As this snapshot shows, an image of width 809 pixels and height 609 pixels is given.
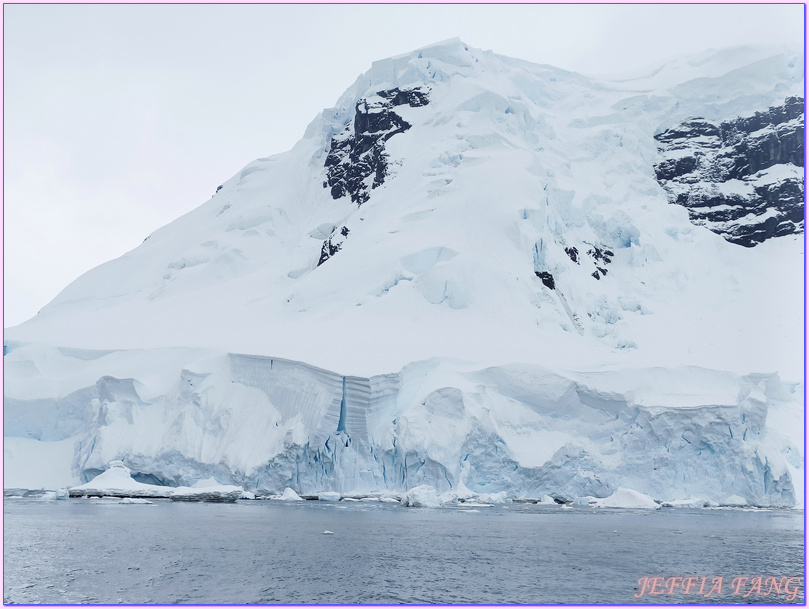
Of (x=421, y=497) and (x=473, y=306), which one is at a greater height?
(x=473, y=306)

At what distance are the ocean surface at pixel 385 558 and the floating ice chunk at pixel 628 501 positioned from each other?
4.13m

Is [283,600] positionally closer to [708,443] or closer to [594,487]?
[594,487]

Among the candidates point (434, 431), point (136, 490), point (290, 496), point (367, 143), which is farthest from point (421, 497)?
point (367, 143)

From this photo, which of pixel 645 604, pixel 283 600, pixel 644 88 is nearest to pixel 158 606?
pixel 283 600

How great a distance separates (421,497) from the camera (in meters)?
27.2

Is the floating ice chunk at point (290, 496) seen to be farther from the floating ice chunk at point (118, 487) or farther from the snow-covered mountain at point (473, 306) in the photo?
the floating ice chunk at point (118, 487)

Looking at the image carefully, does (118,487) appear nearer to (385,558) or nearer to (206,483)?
(206,483)

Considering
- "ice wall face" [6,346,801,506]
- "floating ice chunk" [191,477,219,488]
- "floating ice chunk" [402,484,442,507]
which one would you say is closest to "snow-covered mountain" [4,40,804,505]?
"ice wall face" [6,346,801,506]

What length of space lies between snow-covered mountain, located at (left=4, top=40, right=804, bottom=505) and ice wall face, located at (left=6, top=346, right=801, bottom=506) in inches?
3.6

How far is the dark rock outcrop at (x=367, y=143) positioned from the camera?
59.2 metres

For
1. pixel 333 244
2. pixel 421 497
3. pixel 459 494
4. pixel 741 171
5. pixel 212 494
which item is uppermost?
pixel 741 171

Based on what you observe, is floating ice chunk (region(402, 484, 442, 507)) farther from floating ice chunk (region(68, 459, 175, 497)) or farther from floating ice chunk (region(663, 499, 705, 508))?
floating ice chunk (region(663, 499, 705, 508))

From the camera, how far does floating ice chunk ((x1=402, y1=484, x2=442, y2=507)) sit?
27.1 m

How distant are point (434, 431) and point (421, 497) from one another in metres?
2.58
